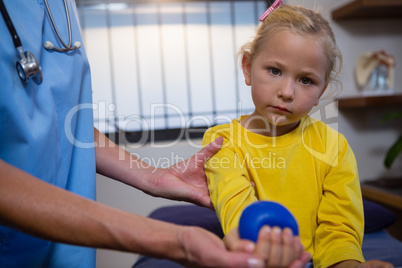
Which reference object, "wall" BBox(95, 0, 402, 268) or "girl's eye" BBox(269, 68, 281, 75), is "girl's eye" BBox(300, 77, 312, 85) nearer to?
"girl's eye" BBox(269, 68, 281, 75)

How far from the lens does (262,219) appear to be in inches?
20.5

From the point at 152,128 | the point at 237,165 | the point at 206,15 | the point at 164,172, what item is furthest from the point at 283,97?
the point at 206,15

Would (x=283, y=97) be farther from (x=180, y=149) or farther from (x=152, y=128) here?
(x=152, y=128)

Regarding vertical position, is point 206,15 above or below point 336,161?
above

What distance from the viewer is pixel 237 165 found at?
34.3 inches

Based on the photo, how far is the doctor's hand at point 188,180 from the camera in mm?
861

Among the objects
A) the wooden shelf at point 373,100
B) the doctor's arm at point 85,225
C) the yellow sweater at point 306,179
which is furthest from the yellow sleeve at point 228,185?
the wooden shelf at point 373,100

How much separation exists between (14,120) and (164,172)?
0.40 m

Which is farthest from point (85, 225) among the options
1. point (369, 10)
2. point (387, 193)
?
point (369, 10)

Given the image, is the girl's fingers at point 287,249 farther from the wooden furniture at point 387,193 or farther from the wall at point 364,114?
the wall at point 364,114

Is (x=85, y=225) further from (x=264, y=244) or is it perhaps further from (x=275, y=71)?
(x=275, y=71)

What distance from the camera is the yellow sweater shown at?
84 centimetres

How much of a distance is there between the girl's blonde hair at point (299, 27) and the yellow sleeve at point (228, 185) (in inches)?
10.2

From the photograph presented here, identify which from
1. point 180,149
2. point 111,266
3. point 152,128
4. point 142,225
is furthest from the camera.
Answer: point 152,128
